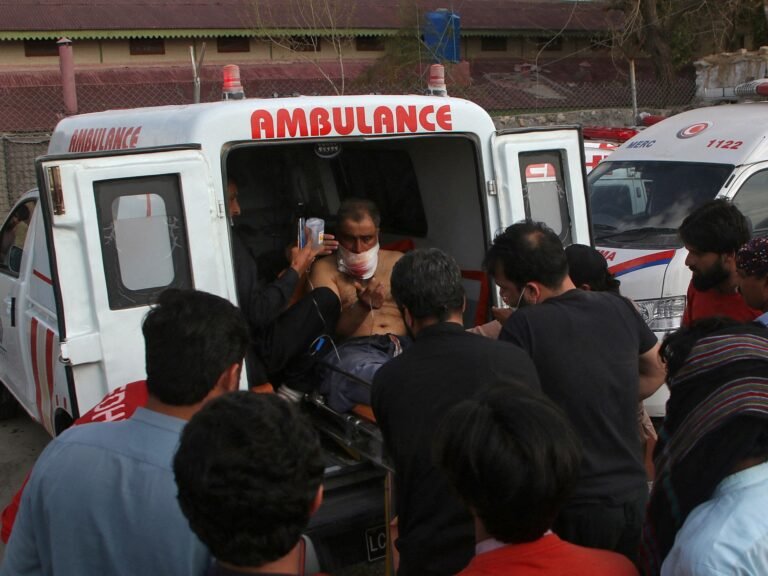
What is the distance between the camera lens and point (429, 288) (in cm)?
287

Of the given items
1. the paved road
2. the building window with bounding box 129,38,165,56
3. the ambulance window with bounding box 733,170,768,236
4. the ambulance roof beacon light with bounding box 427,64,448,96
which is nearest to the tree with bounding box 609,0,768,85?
the building window with bounding box 129,38,165,56

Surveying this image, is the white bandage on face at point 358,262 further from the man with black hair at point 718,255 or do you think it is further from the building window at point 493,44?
the building window at point 493,44

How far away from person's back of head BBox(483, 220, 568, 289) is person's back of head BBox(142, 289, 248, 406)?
4.02 feet

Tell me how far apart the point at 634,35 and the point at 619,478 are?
2067 cm

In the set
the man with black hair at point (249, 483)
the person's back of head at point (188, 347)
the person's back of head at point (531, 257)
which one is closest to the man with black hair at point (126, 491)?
the person's back of head at point (188, 347)

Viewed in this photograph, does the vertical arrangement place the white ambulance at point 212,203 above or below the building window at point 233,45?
below

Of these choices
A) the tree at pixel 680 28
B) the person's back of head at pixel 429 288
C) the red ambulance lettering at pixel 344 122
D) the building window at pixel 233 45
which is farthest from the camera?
the building window at pixel 233 45

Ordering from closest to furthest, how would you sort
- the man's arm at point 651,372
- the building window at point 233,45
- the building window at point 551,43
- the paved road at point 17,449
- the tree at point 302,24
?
the man's arm at point 651,372
the paved road at point 17,449
the tree at point 302,24
the building window at point 233,45
the building window at point 551,43

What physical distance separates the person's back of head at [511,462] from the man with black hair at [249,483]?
324 millimetres

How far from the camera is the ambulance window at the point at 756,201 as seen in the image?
22.9 ft

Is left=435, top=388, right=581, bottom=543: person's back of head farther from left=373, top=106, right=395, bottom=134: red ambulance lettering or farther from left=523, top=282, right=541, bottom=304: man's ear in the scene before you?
left=373, top=106, right=395, bottom=134: red ambulance lettering

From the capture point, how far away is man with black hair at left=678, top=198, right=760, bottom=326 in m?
4.18

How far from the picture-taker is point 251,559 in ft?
5.53

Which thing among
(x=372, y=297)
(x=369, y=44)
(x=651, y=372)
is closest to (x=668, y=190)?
(x=372, y=297)
